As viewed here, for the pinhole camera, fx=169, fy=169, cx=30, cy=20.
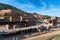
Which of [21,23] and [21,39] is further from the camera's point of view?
[21,23]

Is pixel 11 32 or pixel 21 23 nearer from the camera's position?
pixel 11 32

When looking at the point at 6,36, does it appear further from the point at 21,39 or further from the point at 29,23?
the point at 29,23

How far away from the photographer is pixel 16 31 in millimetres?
19797

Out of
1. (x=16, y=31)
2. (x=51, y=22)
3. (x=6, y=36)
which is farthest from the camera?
(x=51, y=22)

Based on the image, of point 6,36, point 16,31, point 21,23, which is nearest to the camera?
point 6,36

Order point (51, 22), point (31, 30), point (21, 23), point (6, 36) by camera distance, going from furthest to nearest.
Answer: point (51, 22) → point (21, 23) → point (31, 30) → point (6, 36)

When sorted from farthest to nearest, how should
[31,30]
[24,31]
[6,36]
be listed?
[31,30] → [24,31] → [6,36]

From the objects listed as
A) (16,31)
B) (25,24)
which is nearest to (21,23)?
(25,24)

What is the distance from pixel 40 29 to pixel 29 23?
338 centimetres

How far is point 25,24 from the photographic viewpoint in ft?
86.4

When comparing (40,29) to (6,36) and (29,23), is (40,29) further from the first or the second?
(6,36)

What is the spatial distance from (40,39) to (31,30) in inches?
243

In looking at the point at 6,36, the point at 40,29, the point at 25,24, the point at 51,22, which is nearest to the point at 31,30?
the point at 40,29

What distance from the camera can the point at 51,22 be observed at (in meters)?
31.4
